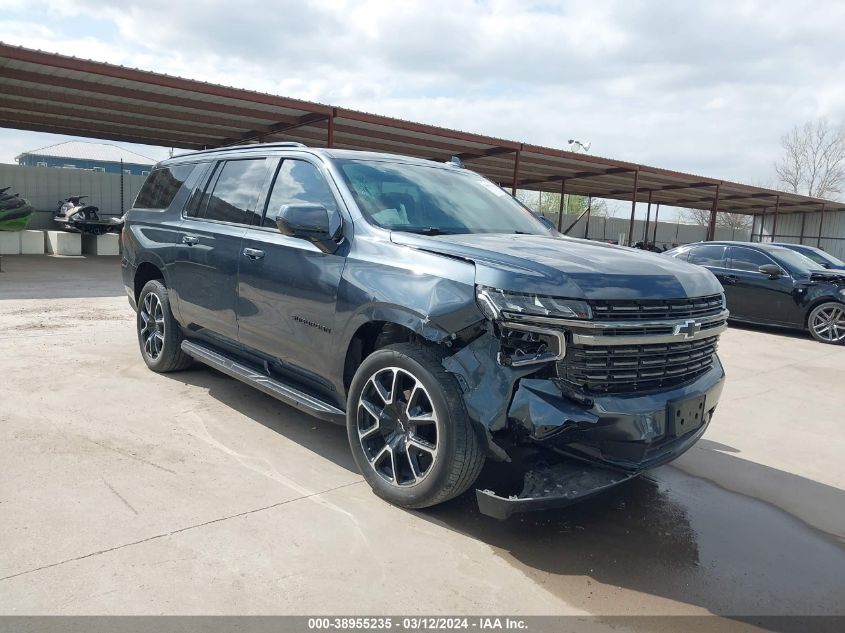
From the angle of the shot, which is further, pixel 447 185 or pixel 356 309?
pixel 447 185

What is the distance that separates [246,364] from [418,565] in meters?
2.24

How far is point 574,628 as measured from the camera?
8.29 ft

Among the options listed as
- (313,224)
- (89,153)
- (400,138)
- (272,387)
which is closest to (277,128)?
(400,138)

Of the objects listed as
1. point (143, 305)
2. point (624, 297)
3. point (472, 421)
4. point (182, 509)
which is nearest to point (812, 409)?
point (624, 297)

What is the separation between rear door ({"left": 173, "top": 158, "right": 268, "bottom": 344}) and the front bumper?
99.3 inches

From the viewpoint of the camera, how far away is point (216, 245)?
473 cm

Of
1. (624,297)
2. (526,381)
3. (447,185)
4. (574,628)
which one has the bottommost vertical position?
(574,628)

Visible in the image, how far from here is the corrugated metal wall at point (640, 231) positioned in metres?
34.3

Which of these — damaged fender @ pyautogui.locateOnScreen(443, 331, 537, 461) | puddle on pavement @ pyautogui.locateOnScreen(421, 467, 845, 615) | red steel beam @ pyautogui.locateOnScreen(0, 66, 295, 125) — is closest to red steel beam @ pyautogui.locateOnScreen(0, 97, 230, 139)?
red steel beam @ pyautogui.locateOnScreen(0, 66, 295, 125)

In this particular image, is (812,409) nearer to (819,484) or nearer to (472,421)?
(819,484)

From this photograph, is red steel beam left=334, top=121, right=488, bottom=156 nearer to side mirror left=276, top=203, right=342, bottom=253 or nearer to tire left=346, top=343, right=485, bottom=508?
side mirror left=276, top=203, right=342, bottom=253

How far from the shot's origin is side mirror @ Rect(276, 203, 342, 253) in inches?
143

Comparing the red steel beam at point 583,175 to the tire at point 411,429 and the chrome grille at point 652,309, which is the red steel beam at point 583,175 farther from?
the tire at point 411,429

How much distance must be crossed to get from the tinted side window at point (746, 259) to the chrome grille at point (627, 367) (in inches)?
331
